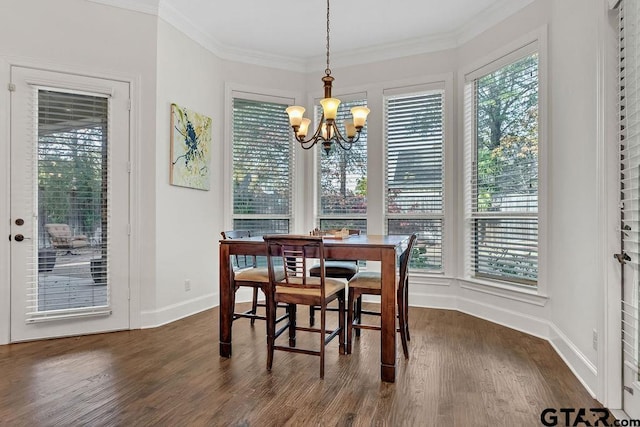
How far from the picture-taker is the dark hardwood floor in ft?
6.81

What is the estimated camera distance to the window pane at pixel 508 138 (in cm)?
362

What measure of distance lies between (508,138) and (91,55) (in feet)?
13.0

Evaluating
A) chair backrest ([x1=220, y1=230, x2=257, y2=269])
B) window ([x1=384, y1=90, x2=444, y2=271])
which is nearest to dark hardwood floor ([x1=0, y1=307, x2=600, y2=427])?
chair backrest ([x1=220, y1=230, x2=257, y2=269])

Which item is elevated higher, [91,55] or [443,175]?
[91,55]

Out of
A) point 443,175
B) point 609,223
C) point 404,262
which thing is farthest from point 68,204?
point 609,223

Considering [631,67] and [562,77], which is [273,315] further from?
[562,77]

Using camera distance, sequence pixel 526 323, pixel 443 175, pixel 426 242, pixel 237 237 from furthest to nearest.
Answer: pixel 426 242 < pixel 443 175 < pixel 237 237 < pixel 526 323

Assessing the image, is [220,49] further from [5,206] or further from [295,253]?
[295,253]

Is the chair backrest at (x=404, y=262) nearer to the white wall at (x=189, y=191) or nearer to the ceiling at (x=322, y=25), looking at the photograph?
the white wall at (x=189, y=191)

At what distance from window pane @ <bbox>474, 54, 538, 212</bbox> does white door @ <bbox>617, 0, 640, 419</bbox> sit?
1.48m

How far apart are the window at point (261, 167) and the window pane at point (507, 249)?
7.64ft

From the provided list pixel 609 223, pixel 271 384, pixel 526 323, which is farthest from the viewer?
pixel 526 323

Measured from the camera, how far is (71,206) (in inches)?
136

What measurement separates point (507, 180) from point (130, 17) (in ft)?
Result: 12.9
